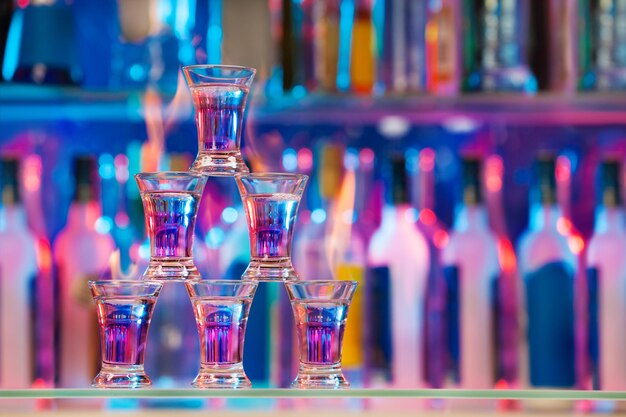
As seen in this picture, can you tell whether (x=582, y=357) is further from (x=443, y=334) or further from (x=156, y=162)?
(x=156, y=162)

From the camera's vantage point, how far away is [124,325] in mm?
692

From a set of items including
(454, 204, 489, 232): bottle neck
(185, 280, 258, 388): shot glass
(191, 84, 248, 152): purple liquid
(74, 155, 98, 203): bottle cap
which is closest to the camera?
(185, 280, 258, 388): shot glass

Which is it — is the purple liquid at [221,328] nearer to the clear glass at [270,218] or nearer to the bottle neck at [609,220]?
the clear glass at [270,218]

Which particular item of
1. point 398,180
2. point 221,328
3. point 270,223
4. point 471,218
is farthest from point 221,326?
point 471,218

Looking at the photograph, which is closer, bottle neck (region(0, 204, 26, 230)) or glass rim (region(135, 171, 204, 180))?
glass rim (region(135, 171, 204, 180))

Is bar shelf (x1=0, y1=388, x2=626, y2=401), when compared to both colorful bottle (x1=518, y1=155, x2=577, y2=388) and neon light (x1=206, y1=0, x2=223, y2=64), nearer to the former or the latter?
colorful bottle (x1=518, y1=155, x2=577, y2=388)

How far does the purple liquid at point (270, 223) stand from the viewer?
2.53ft

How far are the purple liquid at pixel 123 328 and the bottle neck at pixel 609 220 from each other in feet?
2.79

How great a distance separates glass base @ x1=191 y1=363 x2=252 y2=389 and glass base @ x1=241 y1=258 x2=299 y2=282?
7 cm

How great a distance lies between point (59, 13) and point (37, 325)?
1.39 feet

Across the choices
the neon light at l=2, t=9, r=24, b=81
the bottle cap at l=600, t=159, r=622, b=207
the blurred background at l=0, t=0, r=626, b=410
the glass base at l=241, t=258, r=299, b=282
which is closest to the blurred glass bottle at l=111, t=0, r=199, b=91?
the blurred background at l=0, t=0, r=626, b=410

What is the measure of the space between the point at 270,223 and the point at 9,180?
65 cm

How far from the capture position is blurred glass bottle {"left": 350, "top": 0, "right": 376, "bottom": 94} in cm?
138

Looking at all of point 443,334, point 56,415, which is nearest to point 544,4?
point 443,334
